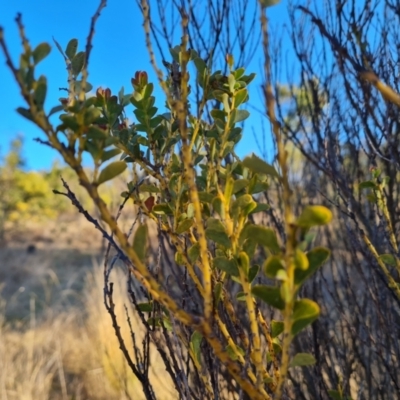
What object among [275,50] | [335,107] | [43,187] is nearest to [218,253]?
[335,107]

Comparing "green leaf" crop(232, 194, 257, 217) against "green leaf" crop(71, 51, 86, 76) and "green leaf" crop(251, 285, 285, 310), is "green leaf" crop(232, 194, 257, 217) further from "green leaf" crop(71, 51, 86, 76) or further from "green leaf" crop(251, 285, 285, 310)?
"green leaf" crop(71, 51, 86, 76)

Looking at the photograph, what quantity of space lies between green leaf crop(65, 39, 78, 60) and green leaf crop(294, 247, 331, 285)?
18.6 inches

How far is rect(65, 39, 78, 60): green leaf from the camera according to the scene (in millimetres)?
674

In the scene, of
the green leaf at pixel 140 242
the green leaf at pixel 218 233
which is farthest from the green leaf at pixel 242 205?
the green leaf at pixel 140 242

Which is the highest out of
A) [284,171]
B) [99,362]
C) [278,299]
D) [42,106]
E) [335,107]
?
[335,107]

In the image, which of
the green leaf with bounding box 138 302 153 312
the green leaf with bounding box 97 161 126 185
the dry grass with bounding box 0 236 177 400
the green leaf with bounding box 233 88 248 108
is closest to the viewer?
the green leaf with bounding box 97 161 126 185

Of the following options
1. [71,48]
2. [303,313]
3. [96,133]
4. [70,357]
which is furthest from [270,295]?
[70,357]

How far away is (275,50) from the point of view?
2.00 metres

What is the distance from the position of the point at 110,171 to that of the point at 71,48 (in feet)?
0.92

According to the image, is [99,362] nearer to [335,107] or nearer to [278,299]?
[335,107]

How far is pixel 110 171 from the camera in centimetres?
50

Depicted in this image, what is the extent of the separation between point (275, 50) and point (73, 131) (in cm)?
169

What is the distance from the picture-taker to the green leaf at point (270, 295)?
1.49 feet

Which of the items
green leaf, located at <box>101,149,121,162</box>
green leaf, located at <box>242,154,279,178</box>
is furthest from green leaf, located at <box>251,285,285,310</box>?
green leaf, located at <box>101,149,121,162</box>
